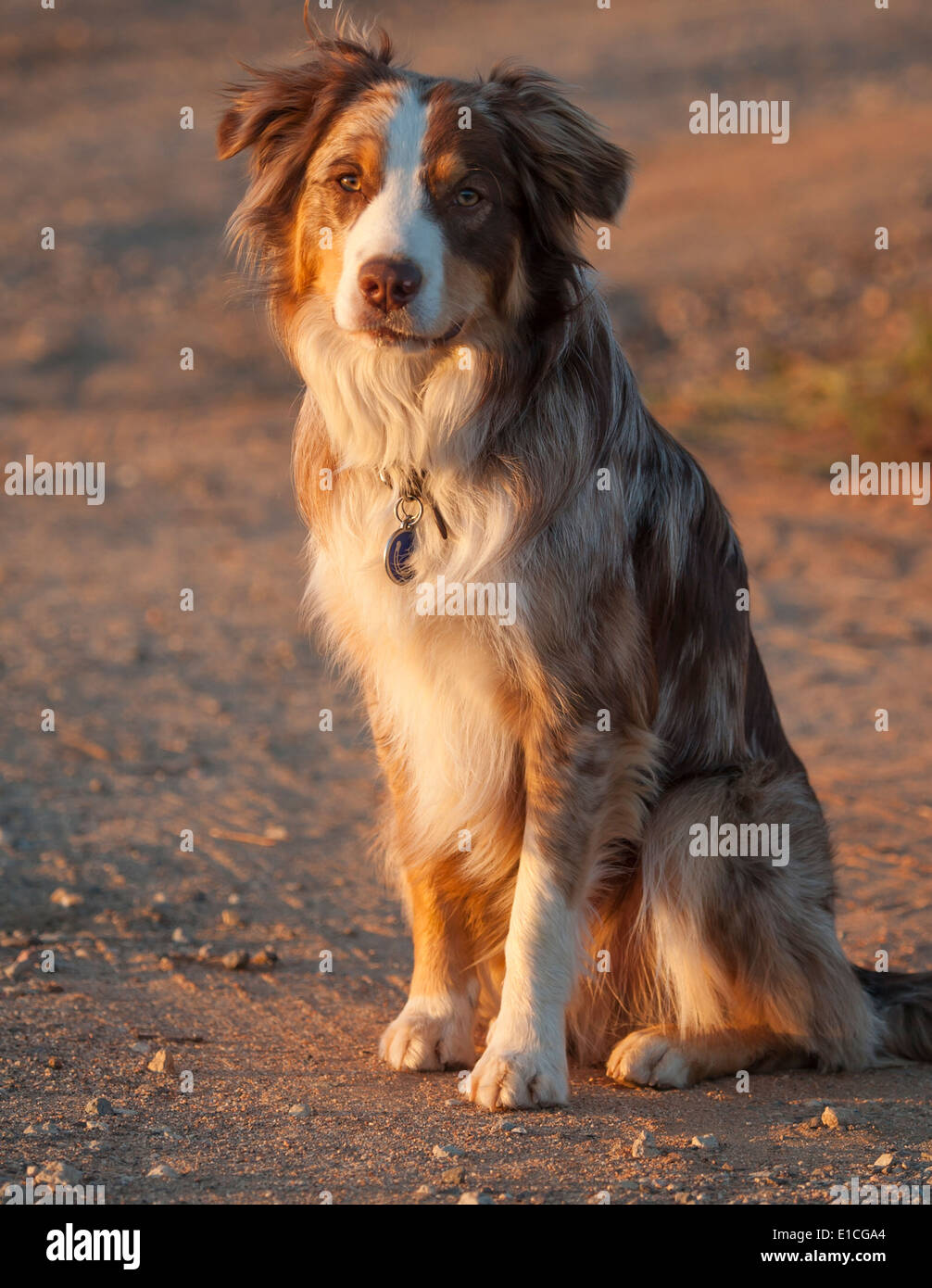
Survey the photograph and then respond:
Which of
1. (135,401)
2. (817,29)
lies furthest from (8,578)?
(817,29)

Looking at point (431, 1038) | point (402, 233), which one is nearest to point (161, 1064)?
point (431, 1038)

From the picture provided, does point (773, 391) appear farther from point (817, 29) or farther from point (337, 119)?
point (817, 29)

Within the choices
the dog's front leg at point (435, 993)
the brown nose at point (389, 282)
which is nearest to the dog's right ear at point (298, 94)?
the brown nose at point (389, 282)

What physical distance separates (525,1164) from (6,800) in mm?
3334

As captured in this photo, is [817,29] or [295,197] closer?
[295,197]

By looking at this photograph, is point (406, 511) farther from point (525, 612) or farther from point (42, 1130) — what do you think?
point (42, 1130)

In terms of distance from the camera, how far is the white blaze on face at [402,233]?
3.76 metres

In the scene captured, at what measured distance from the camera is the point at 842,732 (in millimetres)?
7215

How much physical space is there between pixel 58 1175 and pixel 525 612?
5.60 ft

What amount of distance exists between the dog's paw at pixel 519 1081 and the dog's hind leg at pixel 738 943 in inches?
13.6

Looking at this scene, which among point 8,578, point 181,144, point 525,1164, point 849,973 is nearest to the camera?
point 525,1164

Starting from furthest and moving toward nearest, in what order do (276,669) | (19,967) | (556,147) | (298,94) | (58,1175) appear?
(276,669) → (19,967) → (298,94) → (556,147) → (58,1175)

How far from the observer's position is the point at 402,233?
3.76m

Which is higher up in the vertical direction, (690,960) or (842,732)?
(842,732)
